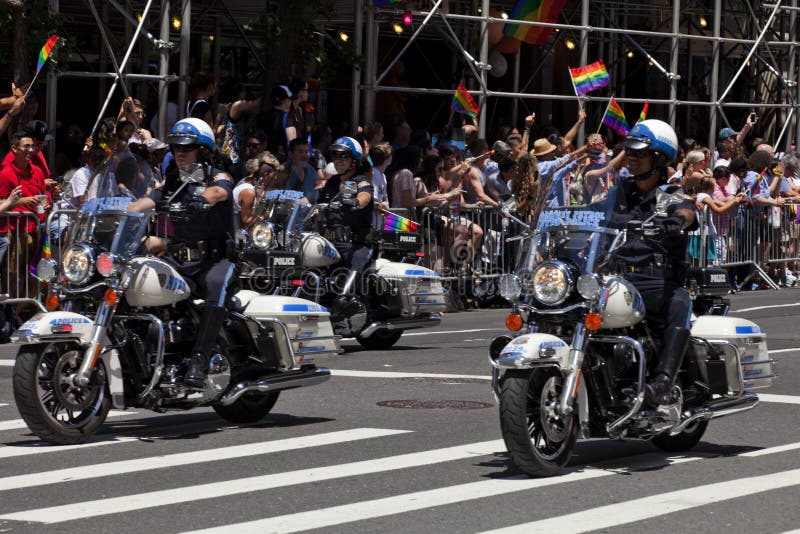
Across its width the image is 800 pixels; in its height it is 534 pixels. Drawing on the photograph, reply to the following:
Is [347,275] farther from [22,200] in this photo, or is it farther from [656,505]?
[656,505]

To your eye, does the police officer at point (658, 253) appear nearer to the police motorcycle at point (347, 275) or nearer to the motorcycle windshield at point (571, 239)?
the motorcycle windshield at point (571, 239)

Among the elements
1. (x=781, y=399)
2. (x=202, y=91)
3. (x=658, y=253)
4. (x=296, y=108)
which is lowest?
(x=781, y=399)

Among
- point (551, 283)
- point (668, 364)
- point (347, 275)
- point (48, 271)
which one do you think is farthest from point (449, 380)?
point (551, 283)

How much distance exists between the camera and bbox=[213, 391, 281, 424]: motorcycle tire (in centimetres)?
1107

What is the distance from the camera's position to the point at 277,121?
1983 centimetres

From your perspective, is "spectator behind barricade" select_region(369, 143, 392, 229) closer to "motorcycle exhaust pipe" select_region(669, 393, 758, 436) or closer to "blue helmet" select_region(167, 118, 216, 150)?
"blue helmet" select_region(167, 118, 216, 150)

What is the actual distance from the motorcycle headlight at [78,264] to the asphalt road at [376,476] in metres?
1.03

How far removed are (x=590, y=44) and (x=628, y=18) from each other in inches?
32.4

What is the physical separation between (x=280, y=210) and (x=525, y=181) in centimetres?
552

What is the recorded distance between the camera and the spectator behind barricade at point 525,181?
19.9 meters

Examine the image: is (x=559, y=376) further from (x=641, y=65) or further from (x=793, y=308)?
(x=641, y=65)

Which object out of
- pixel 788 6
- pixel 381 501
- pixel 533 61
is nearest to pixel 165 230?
pixel 381 501

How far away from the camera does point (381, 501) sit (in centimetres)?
→ 831

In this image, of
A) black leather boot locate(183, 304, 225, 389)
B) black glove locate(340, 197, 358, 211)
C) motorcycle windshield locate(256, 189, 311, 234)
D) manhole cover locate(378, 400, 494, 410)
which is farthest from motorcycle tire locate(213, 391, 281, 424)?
black glove locate(340, 197, 358, 211)
